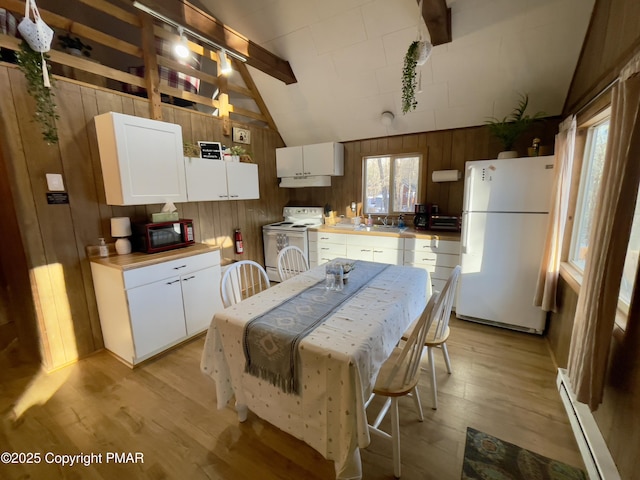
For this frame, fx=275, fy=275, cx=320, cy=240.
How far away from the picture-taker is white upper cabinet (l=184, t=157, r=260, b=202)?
9.16 feet

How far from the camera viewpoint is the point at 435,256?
10.1ft

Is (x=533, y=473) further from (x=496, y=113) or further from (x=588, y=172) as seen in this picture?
(x=496, y=113)

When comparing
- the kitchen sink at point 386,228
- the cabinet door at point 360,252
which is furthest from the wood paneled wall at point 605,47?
the cabinet door at point 360,252

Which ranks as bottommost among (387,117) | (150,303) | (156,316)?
(156,316)

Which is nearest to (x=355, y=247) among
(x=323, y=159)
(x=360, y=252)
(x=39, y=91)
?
(x=360, y=252)

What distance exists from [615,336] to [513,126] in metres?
2.07

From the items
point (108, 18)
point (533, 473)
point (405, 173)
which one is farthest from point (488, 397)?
point (108, 18)

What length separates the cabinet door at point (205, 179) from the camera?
277cm

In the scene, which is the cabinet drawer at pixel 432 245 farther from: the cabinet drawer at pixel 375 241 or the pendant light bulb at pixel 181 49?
the pendant light bulb at pixel 181 49

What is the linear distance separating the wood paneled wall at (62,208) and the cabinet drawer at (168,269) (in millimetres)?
591

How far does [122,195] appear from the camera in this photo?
86.1 inches

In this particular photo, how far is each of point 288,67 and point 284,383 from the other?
10.8 feet

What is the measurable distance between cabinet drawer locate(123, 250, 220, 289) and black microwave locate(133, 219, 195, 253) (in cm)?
23

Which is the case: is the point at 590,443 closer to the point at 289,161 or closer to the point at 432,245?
the point at 432,245
